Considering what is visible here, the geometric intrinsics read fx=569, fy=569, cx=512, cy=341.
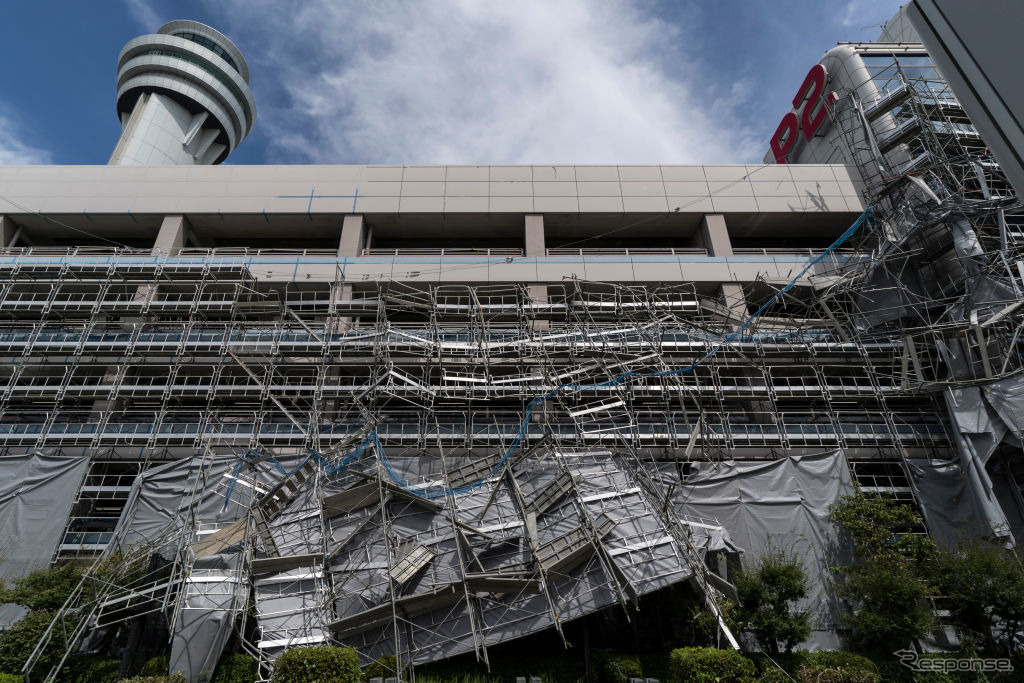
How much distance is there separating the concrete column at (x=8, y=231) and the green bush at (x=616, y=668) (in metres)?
33.0

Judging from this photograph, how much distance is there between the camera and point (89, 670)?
13.9m

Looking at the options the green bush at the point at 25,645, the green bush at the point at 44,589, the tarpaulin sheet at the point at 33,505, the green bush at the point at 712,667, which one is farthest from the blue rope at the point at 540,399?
the tarpaulin sheet at the point at 33,505

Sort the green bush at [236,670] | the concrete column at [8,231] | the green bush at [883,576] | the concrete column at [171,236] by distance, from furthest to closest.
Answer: the concrete column at [8,231] < the concrete column at [171,236] < the green bush at [883,576] < the green bush at [236,670]

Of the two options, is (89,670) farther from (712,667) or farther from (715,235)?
(715,235)

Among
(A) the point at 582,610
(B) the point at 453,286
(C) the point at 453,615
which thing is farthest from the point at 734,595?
(B) the point at 453,286

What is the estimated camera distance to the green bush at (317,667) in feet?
36.2

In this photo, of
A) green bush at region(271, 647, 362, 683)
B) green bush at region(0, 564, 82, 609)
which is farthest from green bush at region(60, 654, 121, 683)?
green bush at region(271, 647, 362, 683)

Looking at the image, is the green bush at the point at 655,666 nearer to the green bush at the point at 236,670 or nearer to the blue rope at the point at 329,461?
the blue rope at the point at 329,461

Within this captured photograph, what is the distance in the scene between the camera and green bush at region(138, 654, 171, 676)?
13.5m

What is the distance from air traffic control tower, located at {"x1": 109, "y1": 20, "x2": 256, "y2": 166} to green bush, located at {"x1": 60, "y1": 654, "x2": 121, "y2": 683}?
37505mm

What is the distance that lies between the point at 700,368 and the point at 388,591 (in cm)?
1487

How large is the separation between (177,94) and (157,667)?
4560cm

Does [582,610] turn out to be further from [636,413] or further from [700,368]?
[700,368]

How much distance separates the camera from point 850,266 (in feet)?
82.4
